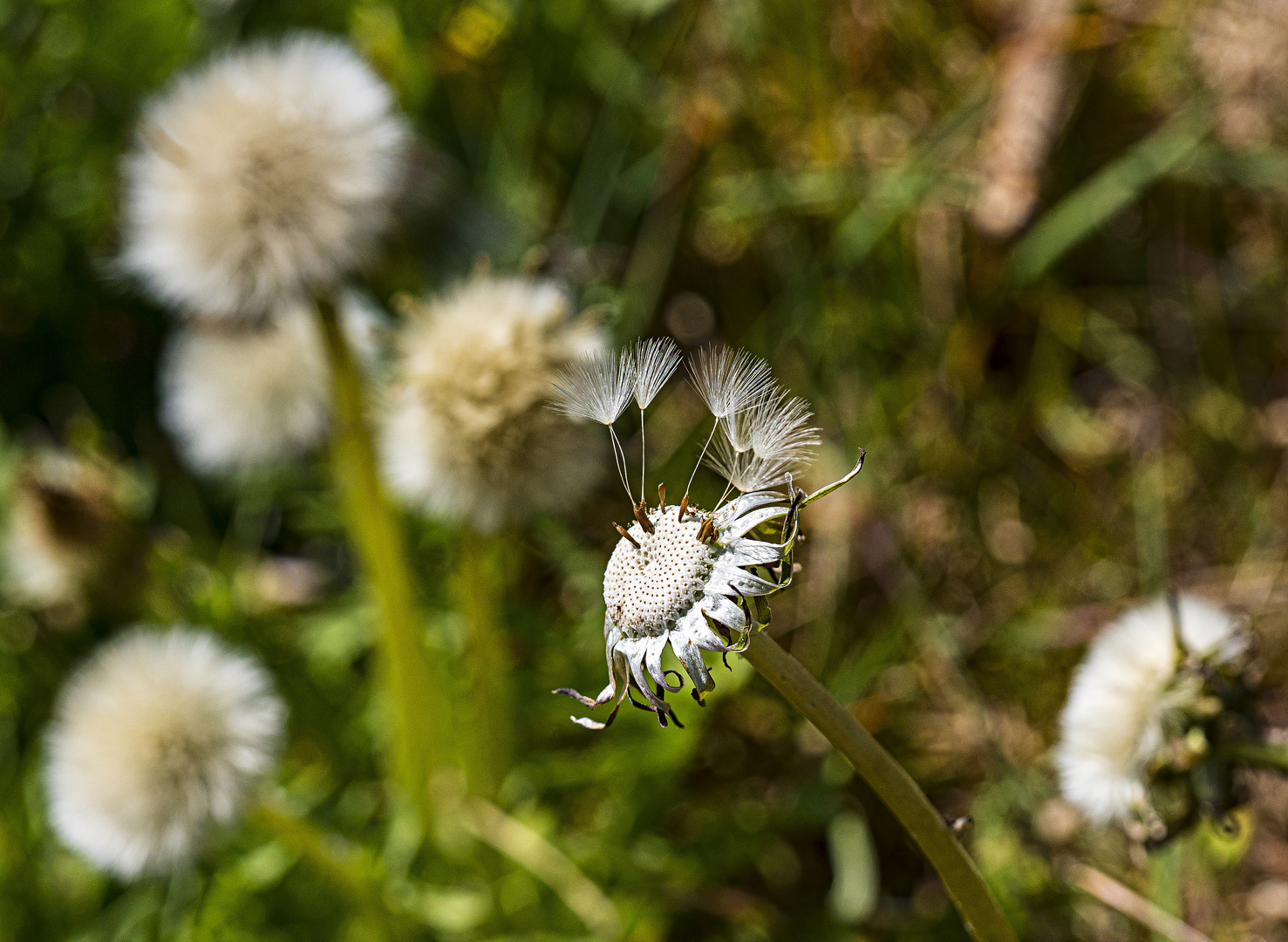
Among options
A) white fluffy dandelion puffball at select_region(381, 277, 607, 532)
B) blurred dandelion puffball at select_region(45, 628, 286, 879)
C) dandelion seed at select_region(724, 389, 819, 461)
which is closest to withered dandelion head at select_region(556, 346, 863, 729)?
dandelion seed at select_region(724, 389, 819, 461)

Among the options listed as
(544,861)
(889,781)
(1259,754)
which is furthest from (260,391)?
(1259,754)

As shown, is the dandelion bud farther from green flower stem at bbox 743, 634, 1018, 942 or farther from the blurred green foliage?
green flower stem at bbox 743, 634, 1018, 942

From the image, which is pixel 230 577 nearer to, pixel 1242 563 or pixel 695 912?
pixel 695 912

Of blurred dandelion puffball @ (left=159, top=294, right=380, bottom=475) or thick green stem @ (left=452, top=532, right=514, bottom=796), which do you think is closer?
thick green stem @ (left=452, top=532, right=514, bottom=796)

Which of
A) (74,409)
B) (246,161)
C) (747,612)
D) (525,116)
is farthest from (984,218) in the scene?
(74,409)

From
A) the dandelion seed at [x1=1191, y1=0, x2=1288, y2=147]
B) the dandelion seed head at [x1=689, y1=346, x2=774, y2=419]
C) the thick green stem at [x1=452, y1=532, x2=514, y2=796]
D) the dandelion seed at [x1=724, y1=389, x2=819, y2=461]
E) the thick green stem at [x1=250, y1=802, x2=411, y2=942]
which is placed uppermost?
the dandelion seed at [x1=1191, y1=0, x2=1288, y2=147]

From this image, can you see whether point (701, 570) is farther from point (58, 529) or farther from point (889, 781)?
point (58, 529)
